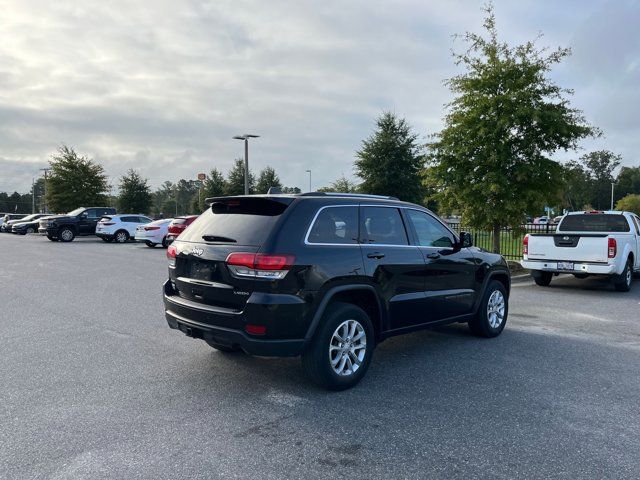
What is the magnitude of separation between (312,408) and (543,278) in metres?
9.07

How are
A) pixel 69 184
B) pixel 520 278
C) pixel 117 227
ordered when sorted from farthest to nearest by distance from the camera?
pixel 69 184, pixel 117 227, pixel 520 278

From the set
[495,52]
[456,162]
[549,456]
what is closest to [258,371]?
[549,456]

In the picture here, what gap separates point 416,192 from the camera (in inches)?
1314

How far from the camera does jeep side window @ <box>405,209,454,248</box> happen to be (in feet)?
18.6

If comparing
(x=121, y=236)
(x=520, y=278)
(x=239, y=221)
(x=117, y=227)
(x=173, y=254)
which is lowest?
(x=520, y=278)

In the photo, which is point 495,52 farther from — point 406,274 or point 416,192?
point 416,192

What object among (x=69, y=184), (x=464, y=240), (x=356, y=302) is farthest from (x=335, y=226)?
(x=69, y=184)

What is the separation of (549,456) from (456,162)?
10995mm

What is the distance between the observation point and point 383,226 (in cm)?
525

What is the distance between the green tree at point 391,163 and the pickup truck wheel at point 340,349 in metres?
28.3

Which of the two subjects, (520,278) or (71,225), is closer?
(520,278)

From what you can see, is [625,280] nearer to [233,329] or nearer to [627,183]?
[233,329]

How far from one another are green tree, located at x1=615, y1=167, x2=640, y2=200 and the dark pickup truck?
121869mm

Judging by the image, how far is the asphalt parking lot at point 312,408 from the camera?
3270 mm
